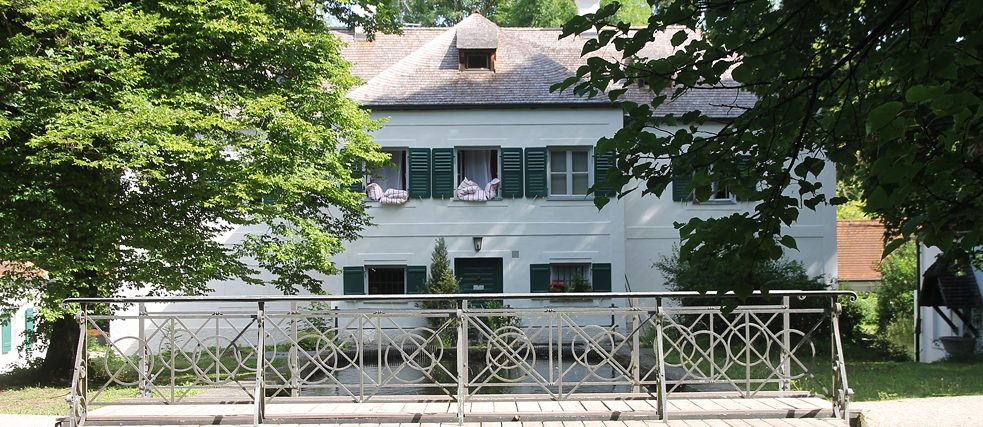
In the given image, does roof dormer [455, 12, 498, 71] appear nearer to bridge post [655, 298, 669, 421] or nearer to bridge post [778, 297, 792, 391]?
bridge post [778, 297, 792, 391]

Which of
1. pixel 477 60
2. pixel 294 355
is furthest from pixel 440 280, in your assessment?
pixel 294 355

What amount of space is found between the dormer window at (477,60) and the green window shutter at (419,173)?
294 cm

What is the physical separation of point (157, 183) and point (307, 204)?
3.39m

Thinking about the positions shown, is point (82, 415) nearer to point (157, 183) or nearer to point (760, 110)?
point (760, 110)

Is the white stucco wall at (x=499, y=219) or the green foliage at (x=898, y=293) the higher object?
the white stucco wall at (x=499, y=219)

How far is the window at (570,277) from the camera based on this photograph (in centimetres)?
2284

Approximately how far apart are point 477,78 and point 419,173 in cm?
310

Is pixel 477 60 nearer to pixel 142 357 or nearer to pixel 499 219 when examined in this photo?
pixel 499 219

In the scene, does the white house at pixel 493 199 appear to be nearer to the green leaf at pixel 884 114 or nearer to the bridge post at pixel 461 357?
the bridge post at pixel 461 357

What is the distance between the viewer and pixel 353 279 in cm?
2291

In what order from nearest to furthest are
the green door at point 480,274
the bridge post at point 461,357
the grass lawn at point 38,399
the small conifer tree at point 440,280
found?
1. the bridge post at point 461,357
2. the grass lawn at point 38,399
3. the small conifer tree at point 440,280
4. the green door at point 480,274

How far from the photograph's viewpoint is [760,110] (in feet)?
15.0

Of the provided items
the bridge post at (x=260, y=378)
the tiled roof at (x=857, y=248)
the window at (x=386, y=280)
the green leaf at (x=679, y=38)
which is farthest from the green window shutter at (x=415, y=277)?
the tiled roof at (x=857, y=248)

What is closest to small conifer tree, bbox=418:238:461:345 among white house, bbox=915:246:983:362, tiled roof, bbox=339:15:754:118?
tiled roof, bbox=339:15:754:118
